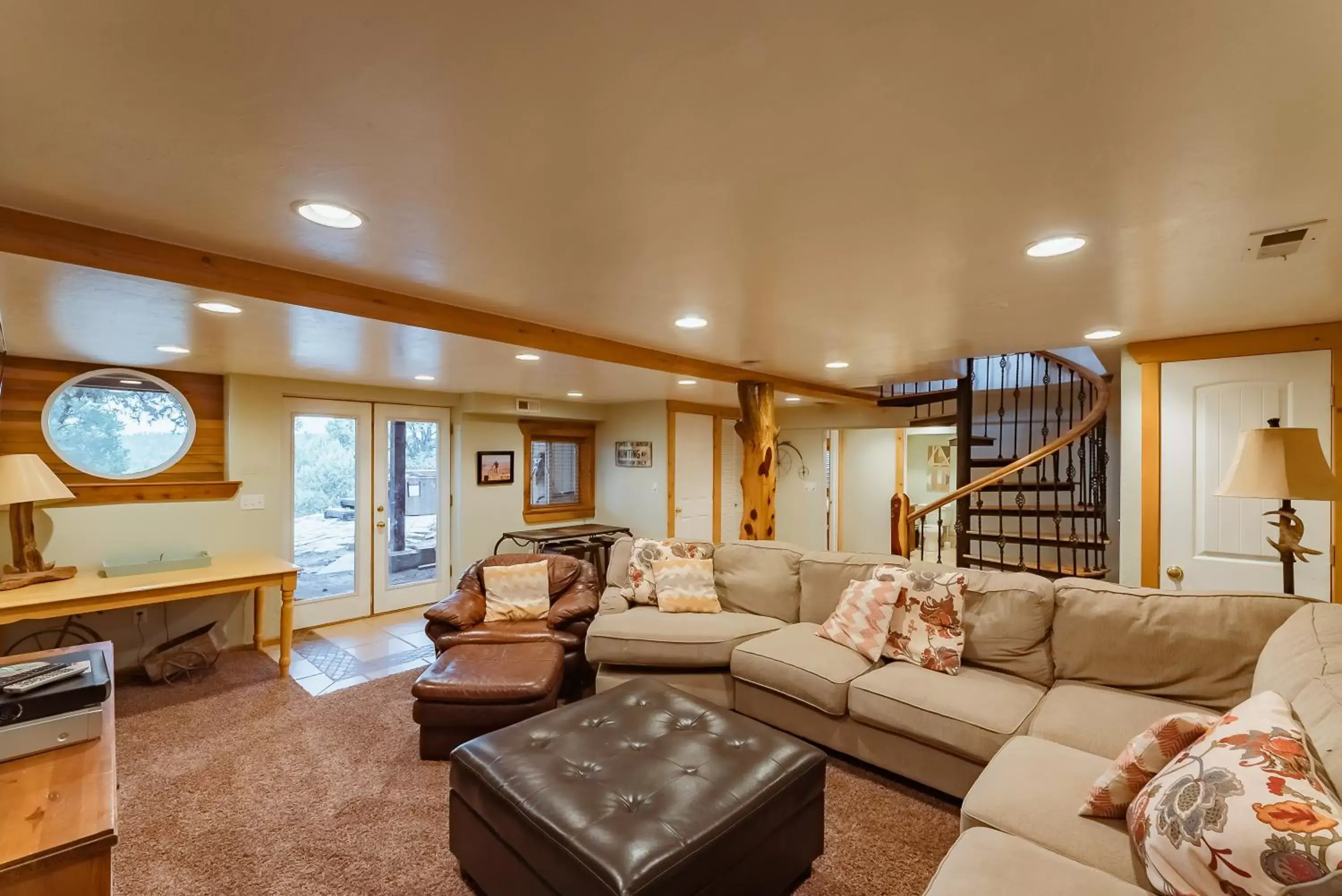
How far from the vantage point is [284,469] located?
4.67 metres

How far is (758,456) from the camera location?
431 cm

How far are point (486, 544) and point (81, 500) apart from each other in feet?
9.71

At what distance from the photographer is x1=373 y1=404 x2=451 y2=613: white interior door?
526 centimetres

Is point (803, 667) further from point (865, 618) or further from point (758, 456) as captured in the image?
point (758, 456)

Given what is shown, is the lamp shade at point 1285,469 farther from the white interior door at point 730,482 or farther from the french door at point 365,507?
the french door at point 365,507

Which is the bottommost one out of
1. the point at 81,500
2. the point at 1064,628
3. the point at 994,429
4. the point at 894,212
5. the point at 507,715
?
the point at 507,715

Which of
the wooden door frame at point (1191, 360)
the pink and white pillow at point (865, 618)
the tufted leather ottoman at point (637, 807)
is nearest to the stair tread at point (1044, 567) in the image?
the wooden door frame at point (1191, 360)

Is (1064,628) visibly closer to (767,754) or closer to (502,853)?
(767,754)

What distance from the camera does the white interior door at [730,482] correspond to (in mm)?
7062

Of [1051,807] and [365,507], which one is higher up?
[365,507]

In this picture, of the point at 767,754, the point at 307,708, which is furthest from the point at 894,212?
the point at 307,708

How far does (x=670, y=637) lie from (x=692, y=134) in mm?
2524

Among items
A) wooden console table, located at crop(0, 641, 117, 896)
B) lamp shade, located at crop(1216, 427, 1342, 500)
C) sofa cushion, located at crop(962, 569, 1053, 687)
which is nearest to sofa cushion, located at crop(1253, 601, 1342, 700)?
lamp shade, located at crop(1216, 427, 1342, 500)

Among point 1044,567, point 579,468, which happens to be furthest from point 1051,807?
point 579,468
